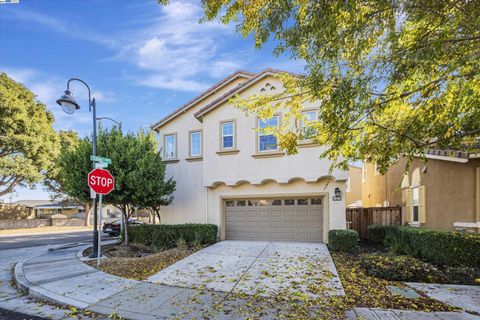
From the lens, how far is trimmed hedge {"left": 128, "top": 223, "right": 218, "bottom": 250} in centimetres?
1205

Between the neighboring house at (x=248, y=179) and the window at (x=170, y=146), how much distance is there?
1.06 ft

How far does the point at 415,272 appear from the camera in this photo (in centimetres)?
708

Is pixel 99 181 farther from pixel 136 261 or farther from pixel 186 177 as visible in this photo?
pixel 186 177

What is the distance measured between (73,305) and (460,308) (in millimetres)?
7541

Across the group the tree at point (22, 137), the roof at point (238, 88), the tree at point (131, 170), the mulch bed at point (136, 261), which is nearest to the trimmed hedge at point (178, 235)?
the mulch bed at point (136, 261)

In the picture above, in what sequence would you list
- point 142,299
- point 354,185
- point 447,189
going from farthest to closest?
point 354,185 < point 447,189 < point 142,299

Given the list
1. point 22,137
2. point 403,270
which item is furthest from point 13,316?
point 22,137

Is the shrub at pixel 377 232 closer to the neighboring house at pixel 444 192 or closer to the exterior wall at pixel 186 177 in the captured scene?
the neighboring house at pixel 444 192

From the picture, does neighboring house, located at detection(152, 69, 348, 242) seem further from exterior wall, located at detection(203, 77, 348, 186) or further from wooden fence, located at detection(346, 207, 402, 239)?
wooden fence, located at detection(346, 207, 402, 239)

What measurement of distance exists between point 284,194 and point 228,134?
12.9ft

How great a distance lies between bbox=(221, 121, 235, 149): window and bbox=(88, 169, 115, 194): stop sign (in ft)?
19.1

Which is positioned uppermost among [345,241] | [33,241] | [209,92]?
[209,92]

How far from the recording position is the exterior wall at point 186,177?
45.8 ft

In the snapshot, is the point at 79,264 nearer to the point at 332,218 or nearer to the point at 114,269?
the point at 114,269
